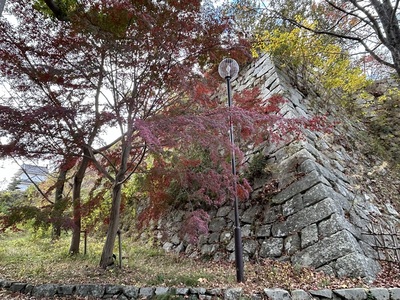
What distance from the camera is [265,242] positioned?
13.1ft

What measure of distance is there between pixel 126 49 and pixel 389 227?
16.3 ft

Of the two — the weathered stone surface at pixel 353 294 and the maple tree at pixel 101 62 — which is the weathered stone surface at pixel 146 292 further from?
the weathered stone surface at pixel 353 294

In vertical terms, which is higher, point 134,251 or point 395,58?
point 395,58

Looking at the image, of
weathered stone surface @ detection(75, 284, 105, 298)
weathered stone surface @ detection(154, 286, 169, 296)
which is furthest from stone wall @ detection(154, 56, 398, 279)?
weathered stone surface @ detection(75, 284, 105, 298)

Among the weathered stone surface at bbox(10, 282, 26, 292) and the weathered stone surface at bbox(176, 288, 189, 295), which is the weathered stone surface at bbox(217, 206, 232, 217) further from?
the weathered stone surface at bbox(10, 282, 26, 292)

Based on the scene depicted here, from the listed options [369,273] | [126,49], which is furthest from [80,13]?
[369,273]

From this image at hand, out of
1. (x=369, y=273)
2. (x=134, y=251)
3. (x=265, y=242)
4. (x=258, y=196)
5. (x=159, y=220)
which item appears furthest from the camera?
(x=159, y=220)

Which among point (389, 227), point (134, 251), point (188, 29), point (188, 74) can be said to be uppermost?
point (188, 29)

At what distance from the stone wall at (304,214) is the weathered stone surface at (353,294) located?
0.32 metres

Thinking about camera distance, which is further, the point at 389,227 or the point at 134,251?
the point at 134,251

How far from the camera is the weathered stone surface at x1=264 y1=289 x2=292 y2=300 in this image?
105 inches

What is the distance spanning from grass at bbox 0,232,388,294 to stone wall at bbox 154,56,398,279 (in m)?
0.22

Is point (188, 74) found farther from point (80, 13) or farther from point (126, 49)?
point (80, 13)

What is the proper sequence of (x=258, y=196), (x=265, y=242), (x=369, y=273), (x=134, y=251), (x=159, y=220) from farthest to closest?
(x=159, y=220) → (x=134, y=251) → (x=258, y=196) → (x=265, y=242) → (x=369, y=273)
